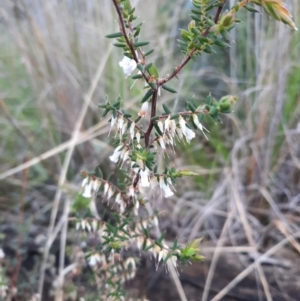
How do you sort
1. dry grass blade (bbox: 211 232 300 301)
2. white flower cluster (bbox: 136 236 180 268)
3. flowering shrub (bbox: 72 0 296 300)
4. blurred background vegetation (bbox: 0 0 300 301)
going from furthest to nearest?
1. blurred background vegetation (bbox: 0 0 300 301)
2. dry grass blade (bbox: 211 232 300 301)
3. white flower cluster (bbox: 136 236 180 268)
4. flowering shrub (bbox: 72 0 296 300)

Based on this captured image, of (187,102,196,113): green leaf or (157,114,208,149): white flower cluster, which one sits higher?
(187,102,196,113): green leaf

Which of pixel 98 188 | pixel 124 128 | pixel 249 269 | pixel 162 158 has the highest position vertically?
pixel 124 128

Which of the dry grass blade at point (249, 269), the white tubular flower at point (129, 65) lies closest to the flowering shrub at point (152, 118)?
the white tubular flower at point (129, 65)

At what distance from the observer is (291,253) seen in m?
1.23

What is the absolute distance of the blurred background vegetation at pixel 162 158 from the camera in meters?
1.29

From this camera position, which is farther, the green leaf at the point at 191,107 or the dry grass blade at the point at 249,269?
the dry grass blade at the point at 249,269

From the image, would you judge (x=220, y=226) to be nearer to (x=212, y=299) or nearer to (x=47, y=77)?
(x=212, y=299)

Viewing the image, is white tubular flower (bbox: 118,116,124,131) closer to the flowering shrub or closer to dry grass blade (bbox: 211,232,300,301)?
the flowering shrub

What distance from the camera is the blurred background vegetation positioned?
1289mm

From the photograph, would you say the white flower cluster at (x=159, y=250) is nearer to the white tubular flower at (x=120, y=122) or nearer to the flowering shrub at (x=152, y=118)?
the flowering shrub at (x=152, y=118)

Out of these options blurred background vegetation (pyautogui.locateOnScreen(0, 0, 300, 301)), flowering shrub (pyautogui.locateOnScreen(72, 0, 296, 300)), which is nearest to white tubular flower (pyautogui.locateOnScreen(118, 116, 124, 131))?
flowering shrub (pyautogui.locateOnScreen(72, 0, 296, 300))

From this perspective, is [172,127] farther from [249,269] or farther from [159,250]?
[249,269]

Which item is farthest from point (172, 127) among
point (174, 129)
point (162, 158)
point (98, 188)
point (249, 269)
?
point (162, 158)

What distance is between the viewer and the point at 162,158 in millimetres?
1519
